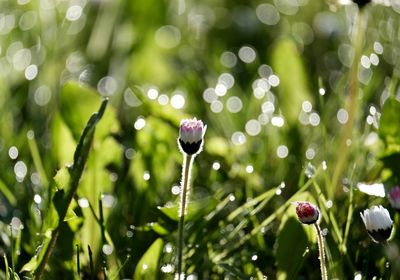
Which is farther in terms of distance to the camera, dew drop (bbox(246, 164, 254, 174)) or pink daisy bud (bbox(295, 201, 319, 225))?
dew drop (bbox(246, 164, 254, 174))

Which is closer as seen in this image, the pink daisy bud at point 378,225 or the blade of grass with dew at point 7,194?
the pink daisy bud at point 378,225

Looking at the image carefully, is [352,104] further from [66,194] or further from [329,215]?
[66,194]

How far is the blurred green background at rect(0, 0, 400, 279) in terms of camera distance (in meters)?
1.12

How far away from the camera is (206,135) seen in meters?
1.54

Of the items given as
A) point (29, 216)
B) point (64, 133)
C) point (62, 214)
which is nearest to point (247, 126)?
point (64, 133)

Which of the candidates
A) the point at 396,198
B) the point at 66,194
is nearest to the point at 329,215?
the point at 396,198

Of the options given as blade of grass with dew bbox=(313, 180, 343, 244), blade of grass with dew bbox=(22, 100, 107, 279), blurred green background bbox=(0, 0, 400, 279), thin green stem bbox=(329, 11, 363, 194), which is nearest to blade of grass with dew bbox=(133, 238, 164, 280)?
blurred green background bbox=(0, 0, 400, 279)

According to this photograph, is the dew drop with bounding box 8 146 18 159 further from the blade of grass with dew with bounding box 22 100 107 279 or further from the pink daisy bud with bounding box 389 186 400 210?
the pink daisy bud with bounding box 389 186 400 210

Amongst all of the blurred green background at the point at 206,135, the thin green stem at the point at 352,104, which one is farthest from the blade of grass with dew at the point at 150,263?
the thin green stem at the point at 352,104

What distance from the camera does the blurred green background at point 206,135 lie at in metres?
1.12

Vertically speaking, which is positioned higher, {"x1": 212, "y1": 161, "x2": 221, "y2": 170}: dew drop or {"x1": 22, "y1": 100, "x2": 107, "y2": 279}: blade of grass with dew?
{"x1": 22, "y1": 100, "x2": 107, "y2": 279}: blade of grass with dew

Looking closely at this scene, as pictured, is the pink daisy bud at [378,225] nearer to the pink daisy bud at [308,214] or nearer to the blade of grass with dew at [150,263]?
the pink daisy bud at [308,214]

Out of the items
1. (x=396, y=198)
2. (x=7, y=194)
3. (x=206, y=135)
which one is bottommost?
(x=206, y=135)

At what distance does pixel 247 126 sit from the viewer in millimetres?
1562
